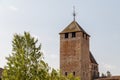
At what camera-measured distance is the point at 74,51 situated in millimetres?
49781

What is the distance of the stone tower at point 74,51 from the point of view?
49.1 meters

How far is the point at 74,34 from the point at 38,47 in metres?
30.3

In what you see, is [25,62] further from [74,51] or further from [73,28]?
[73,28]

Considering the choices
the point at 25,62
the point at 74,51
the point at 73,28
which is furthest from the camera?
the point at 73,28

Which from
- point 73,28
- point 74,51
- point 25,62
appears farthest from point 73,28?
point 25,62

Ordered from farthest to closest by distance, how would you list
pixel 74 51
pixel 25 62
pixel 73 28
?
pixel 73 28 → pixel 74 51 → pixel 25 62

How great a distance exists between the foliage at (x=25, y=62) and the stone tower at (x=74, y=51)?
27.8 meters

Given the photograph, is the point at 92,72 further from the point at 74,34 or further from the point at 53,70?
the point at 53,70

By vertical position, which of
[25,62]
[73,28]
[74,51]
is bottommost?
[25,62]

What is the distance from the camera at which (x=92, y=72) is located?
6281cm

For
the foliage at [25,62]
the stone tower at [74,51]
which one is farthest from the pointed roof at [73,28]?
the foliage at [25,62]

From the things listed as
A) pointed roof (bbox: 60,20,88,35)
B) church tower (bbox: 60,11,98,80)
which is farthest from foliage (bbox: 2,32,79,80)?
pointed roof (bbox: 60,20,88,35)

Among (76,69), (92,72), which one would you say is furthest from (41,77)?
(92,72)

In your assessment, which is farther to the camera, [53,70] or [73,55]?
[73,55]
